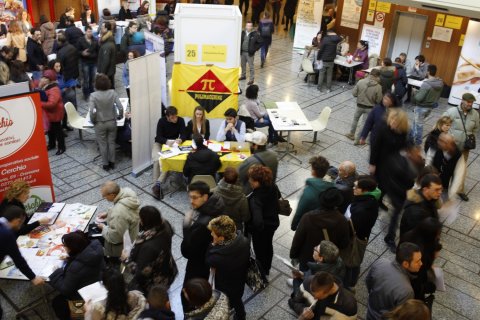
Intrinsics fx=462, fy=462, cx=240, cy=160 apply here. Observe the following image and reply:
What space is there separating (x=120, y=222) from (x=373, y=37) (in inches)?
465

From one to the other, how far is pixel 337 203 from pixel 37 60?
899 cm

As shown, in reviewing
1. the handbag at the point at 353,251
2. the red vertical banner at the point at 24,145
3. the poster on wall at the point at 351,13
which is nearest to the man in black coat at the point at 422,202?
the handbag at the point at 353,251

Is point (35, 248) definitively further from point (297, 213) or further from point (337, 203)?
point (337, 203)

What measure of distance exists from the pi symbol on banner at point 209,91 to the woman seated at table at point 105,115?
139 centimetres

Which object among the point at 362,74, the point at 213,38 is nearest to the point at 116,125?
the point at 213,38

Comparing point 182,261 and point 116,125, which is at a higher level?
point 116,125

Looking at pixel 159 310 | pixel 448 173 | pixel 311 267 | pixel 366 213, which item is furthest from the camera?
pixel 448 173

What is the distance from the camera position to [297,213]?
17.4 feet

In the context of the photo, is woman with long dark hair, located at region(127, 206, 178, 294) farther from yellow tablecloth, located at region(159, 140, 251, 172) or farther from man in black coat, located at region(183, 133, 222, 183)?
yellow tablecloth, located at region(159, 140, 251, 172)

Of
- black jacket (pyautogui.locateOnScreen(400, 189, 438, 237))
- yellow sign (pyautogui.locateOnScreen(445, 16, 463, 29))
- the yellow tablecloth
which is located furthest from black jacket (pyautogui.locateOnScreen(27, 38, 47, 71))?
yellow sign (pyautogui.locateOnScreen(445, 16, 463, 29))

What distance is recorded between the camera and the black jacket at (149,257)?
4.34 m

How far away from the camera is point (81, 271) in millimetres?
4305

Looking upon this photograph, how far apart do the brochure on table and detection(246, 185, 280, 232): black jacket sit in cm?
201

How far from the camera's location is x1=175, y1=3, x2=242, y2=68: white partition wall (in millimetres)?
8258
